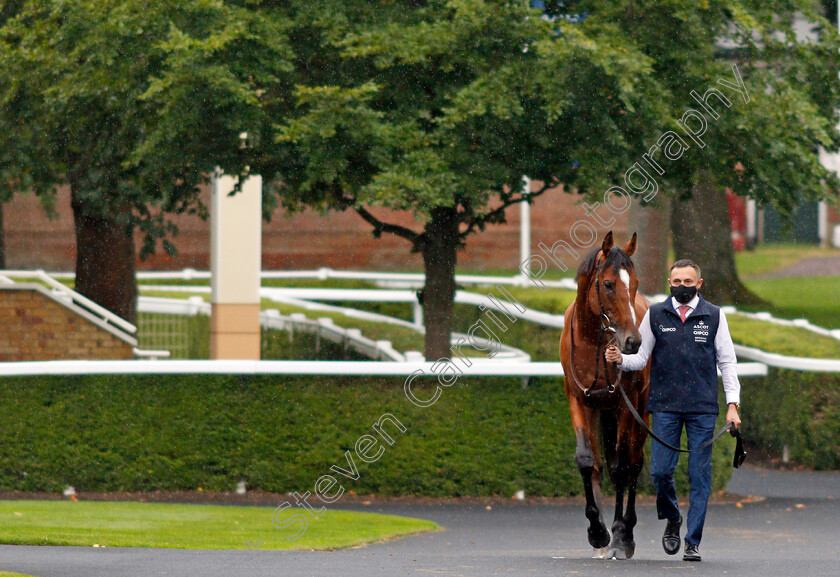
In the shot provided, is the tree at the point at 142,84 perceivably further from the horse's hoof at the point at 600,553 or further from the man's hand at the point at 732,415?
the man's hand at the point at 732,415

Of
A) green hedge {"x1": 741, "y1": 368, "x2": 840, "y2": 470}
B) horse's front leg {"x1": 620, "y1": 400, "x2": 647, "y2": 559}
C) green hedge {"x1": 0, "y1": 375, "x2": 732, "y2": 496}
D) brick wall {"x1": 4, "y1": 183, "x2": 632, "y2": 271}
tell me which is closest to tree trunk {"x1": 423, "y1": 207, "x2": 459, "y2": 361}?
green hedge {"x1": 0, "y1": 375, "x2": 732, "y2": 496}

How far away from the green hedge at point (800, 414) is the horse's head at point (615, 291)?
7.83 m

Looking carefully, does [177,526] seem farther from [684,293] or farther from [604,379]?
[684,293]

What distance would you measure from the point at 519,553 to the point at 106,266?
11076mm

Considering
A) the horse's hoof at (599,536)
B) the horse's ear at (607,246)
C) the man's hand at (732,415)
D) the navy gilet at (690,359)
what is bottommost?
the horse's hoof at (599,536)

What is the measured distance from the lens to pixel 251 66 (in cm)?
1251

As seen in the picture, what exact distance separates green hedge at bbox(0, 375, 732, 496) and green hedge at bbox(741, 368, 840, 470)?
4.08 metres

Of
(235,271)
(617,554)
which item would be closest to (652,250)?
(235,271)

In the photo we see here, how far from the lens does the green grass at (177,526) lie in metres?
9.70

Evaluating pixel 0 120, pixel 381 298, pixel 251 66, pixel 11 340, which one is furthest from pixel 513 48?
pixel 381 298

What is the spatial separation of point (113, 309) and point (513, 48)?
886 cm

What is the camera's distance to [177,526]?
10750 millimetres

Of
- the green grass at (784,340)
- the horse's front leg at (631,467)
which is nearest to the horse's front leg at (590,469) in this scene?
the horse's front leg at (631,467)

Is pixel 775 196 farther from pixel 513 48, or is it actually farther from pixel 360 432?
pixel 360 432
